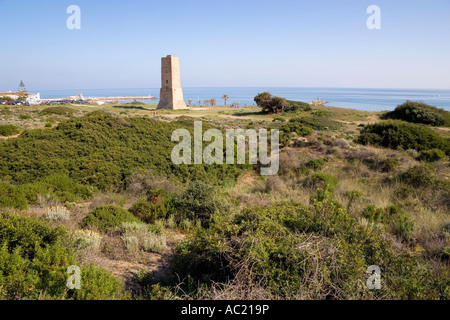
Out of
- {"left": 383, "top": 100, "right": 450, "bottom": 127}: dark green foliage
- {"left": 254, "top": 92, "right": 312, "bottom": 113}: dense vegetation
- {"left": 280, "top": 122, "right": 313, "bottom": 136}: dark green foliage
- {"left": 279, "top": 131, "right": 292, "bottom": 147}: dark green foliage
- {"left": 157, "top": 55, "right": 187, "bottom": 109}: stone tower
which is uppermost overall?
{"left": 157, "top": 55, "right": 187, "bottom": 109}: stone tower

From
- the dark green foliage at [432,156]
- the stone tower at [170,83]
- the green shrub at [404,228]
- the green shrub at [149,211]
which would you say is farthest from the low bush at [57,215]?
the stone tower at [170,83]

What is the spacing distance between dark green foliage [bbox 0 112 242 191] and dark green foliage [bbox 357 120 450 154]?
31.9 feet

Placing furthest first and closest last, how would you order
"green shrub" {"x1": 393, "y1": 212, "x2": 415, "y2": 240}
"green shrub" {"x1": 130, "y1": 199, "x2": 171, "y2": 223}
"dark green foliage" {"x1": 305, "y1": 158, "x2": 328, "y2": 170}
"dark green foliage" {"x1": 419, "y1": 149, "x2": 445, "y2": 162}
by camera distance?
"dark green foliage" {"x1": 419, "y1": 149, "x2": 445, "y2": 162} < "dark green foliage" {"x1": 305, "y1": 158, "x2": 328, "y2": 170} < "green shrub" {"x1": 130, "y1": 199, "x2": 171, "y2": 223} < "green shrub" {"x1": 393, "y1": 212, "x2": 415, "y2": 240}

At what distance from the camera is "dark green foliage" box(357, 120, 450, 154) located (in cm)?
1492

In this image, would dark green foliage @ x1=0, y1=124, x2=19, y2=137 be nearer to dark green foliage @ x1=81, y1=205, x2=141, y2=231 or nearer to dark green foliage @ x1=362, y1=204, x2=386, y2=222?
dark green foliage @ x1=81, y1=205, x2=141, y2=231

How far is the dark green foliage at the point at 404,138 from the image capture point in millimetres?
14922

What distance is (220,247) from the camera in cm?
353

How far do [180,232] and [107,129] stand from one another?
28.1 feet

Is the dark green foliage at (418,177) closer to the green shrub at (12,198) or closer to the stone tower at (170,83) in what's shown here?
the green shrub at (12,198)

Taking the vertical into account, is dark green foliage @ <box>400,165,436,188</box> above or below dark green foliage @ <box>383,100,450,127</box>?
below

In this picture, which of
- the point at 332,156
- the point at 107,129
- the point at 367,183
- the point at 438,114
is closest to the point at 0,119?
the point at 107,129

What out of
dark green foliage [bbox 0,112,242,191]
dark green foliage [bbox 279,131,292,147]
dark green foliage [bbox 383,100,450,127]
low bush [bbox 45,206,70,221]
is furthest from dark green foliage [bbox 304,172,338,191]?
dark green foliage [bbox 383,100,450,127]

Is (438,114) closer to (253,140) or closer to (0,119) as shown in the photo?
(253,140)

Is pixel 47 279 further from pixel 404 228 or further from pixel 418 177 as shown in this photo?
pixel 418 177
